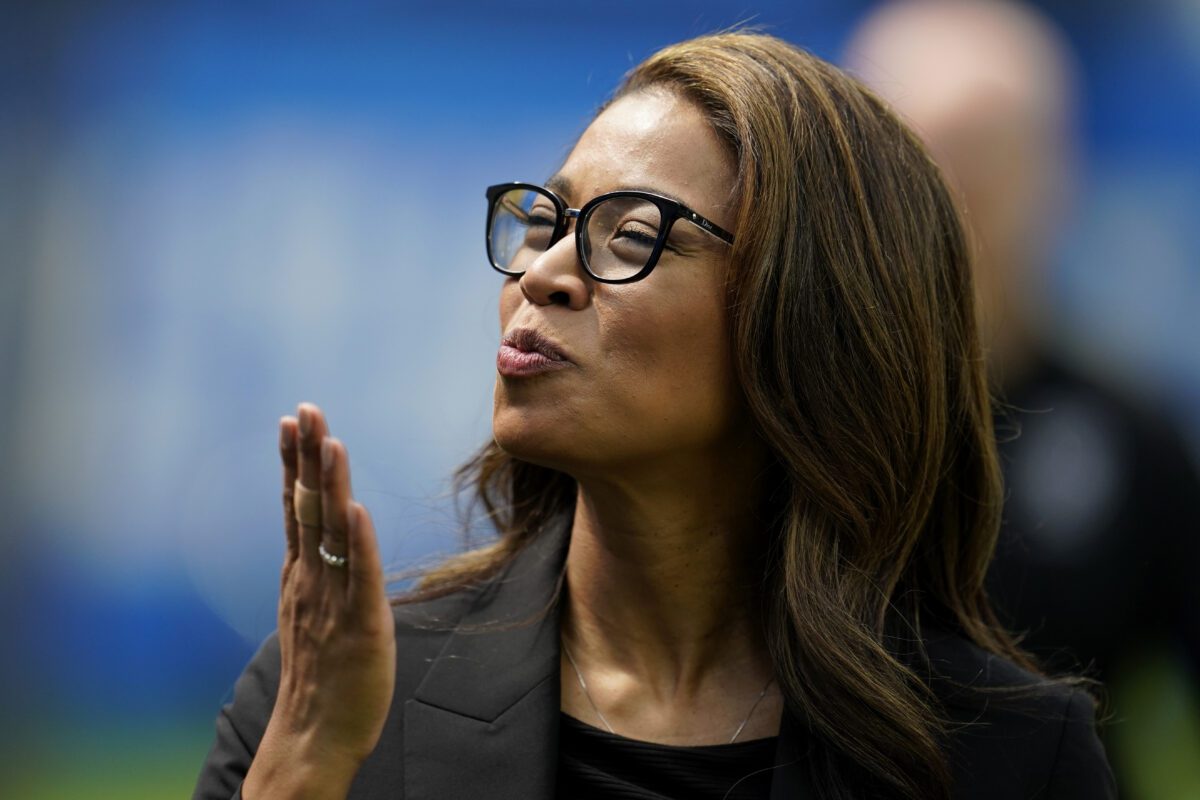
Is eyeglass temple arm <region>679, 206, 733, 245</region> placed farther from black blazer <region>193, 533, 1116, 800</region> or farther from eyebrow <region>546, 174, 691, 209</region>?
black blazer <region>193, 533, 1116, 800</region>

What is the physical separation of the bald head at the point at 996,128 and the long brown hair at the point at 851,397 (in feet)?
1.51

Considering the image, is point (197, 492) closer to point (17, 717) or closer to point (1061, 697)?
point (17, 717)

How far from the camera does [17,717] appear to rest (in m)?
4.46

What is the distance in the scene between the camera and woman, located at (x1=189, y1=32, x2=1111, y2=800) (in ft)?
7.50

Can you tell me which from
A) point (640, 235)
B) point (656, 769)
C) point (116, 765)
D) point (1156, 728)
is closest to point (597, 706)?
point (656, 769)

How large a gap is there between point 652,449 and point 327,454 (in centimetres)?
76

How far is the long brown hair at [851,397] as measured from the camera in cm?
233

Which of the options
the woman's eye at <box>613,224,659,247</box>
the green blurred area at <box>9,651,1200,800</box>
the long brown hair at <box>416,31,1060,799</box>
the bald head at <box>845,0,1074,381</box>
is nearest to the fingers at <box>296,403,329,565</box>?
the woman's eye at <box>613,224,659,247</box>

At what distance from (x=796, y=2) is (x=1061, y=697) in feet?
9.58

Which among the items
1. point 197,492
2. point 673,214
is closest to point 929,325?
point 673,214

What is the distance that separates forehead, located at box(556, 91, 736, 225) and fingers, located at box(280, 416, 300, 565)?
0.85 m

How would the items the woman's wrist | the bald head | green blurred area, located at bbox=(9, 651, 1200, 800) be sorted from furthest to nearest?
1. green blurred area, located at bbox=(9, 651, 1200, 800)
2. the bald head
3. the woman's wrist

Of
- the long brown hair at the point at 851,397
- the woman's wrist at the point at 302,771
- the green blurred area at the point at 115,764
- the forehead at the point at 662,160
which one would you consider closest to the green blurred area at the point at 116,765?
the green blurred area at the point at 115,764

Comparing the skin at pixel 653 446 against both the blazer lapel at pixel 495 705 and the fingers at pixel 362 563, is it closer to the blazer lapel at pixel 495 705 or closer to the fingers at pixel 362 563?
the blazer lapel at pixel 495 705
